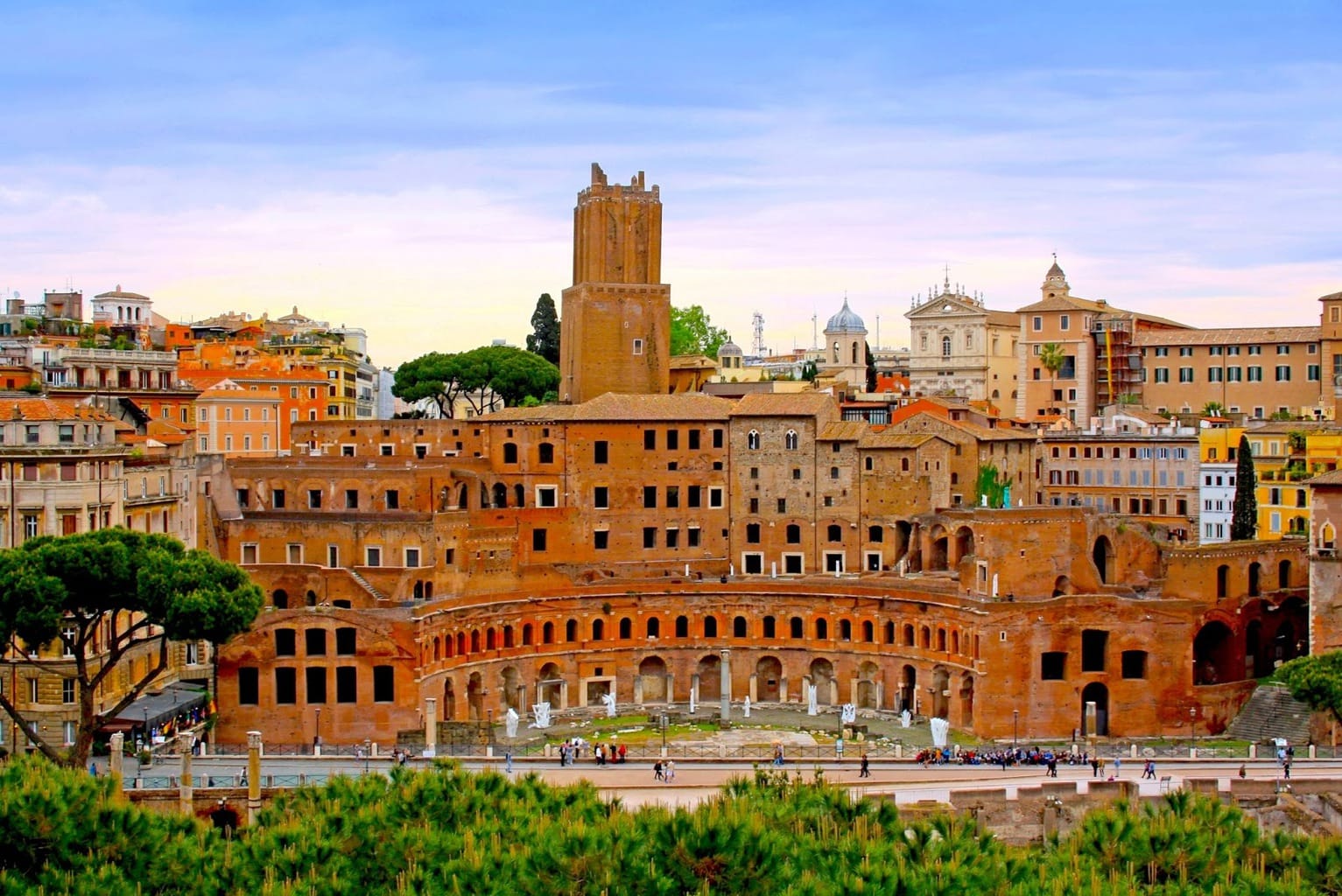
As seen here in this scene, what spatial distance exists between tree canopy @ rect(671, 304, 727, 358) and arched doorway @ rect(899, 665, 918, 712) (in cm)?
4934

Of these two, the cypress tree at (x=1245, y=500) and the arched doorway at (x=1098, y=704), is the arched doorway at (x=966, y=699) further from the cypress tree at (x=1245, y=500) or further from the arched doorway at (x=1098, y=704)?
the cypress tree at (x=1245, y=500)

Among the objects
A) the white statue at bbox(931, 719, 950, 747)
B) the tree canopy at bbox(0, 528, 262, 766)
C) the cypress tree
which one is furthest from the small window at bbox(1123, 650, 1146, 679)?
the tree canopy at bbox(0, 528, 262, 766)

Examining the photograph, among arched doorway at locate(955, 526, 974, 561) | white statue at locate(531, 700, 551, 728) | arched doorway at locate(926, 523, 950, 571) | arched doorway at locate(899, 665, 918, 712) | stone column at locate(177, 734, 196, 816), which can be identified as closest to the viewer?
stone column at locate(177, 734, 196, 816)

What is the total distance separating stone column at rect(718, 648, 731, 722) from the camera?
2638 inches

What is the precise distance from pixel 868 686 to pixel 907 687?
1.87m

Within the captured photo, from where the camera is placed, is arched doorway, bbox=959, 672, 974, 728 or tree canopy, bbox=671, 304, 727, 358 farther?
tree canopy, bbox=671, 304, 727, 358

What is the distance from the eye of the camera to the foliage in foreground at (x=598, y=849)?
30375 mm

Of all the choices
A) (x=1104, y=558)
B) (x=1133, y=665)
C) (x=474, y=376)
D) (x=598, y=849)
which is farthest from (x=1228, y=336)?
(x=598, y=849)

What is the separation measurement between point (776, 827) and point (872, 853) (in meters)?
3.13

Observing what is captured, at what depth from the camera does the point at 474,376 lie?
9356 cm

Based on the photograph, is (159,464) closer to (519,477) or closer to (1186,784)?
(519,477)

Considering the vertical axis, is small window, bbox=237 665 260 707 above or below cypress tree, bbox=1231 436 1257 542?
below

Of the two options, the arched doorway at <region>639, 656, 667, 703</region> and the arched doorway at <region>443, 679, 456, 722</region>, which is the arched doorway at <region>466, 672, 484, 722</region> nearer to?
the arched doorway at <region>443, 679, 456, 722</region>

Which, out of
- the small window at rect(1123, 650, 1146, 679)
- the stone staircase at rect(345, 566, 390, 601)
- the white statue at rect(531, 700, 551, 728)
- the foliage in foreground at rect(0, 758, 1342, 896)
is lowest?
the white statue at rect(531, 700, 551, 728)
